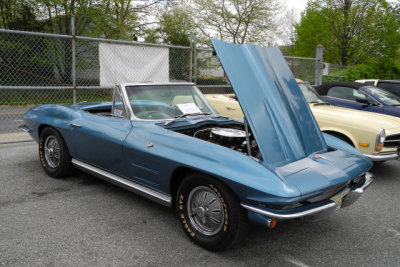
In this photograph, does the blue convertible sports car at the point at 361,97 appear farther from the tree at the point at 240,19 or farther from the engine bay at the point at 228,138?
the tree at the point at 240,19

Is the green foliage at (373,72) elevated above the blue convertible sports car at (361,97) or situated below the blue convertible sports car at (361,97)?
above

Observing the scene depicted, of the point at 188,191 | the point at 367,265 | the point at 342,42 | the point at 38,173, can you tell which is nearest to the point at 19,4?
the point at 38,173

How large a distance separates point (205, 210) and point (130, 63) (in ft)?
16.1

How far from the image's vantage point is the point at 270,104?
319 centimetres

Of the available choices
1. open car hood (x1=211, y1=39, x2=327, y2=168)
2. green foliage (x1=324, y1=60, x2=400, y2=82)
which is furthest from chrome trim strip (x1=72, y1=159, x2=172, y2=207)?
green foliage (x1=324, y1=60, x2=400, y2=82)

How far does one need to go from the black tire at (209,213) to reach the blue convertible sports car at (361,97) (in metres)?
5.25

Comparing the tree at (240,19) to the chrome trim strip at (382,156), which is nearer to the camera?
the chrome trim strip at (382,156)

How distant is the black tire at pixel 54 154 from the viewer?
170 inches

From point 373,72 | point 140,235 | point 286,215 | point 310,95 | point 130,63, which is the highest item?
point 373,72

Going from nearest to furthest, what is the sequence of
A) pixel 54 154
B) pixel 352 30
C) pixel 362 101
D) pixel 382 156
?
pixel 54 154 < pixel 382 156 < pixel 362 101 < pixel 352 30

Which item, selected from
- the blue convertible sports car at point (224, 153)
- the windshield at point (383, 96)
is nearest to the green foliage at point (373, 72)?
the windshield at point (383, 96)

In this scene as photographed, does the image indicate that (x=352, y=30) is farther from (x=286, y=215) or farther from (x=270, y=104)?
(x=286, y=215)

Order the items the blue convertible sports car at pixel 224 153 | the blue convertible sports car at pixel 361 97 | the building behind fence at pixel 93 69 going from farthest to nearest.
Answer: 1. the blue convertible sports car at pixel 361 97
2. the building behind fence at pixel 93 69
3. the blue convertible sports car at pixel 224 153

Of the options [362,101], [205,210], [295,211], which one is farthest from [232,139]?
[362,101]
